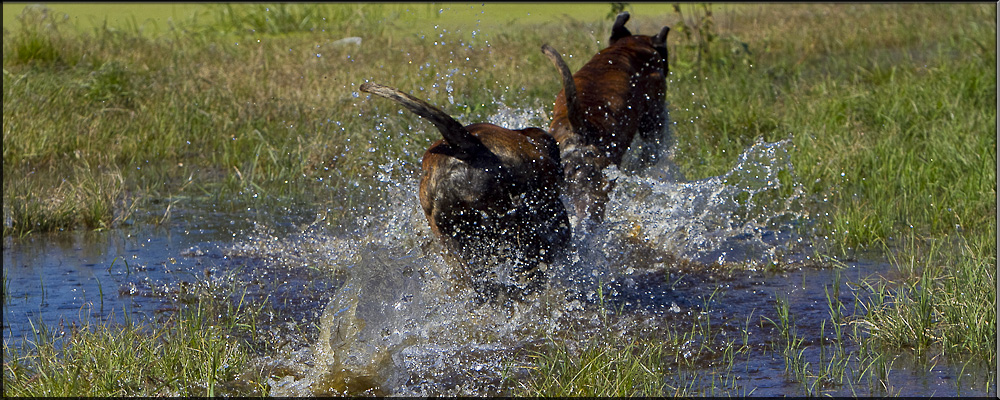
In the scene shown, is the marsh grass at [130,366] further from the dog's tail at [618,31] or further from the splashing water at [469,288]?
the dog's tail at [618,31]

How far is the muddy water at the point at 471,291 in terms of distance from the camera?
3.65 meters

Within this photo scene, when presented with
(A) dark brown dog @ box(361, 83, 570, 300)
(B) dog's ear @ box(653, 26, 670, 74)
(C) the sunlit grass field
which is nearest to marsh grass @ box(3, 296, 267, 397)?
(C) the sunlit grass field

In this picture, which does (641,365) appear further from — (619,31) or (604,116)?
(619,31)

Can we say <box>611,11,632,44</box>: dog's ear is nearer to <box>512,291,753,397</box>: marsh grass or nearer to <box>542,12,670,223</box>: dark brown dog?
<box>542,12,670,223</box>: dark brown dog

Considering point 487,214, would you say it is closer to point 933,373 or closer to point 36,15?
point 933,373

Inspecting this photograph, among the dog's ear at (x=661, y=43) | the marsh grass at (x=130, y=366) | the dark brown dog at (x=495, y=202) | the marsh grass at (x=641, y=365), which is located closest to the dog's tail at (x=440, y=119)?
the dark brown dog at (x=495, y=202)

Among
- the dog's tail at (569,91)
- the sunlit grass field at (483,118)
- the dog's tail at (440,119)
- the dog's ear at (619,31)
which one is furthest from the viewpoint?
the dog's ear at (619,31)

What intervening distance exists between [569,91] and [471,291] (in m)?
0.95

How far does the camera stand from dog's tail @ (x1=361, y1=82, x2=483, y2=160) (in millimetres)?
3592

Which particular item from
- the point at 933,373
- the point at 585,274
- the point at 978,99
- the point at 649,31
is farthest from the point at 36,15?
the point at 933,373

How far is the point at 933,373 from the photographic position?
357cm

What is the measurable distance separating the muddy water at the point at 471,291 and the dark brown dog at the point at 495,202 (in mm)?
127

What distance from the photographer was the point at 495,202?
3984 mm

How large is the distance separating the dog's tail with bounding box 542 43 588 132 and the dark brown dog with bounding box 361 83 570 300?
0.29 meters
